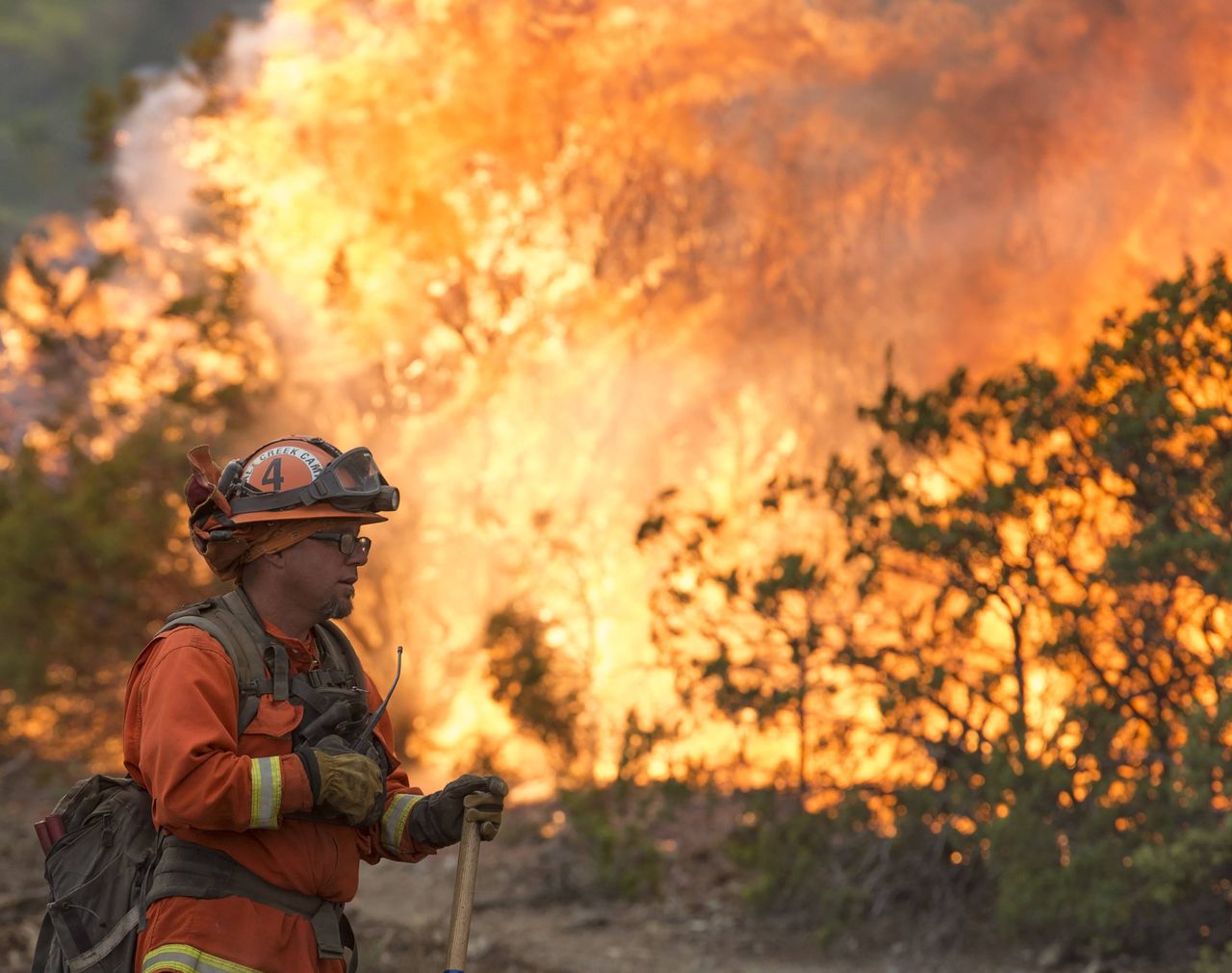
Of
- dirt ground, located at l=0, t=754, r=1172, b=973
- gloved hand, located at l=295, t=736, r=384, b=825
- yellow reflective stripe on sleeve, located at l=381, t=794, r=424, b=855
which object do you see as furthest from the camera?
dirt ground, located at l=0, t=754, r=1172, b=973

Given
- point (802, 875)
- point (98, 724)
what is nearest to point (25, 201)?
point (98, 724)

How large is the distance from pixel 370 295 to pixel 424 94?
166cm

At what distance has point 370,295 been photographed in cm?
1216

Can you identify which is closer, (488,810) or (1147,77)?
(488,810)

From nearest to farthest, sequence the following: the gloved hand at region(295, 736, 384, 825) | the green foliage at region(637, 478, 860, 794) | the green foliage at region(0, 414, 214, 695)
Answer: the gloved hand at region(295, 736, 384, 825)
the green foliage at region(637, 478, 860, 794)
the green foliage at region(0, 414, 214, 695)

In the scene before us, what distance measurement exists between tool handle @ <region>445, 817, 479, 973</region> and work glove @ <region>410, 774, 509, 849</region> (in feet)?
0.06

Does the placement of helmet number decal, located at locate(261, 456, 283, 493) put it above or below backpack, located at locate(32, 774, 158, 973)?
above

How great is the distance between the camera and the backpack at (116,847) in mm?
2922

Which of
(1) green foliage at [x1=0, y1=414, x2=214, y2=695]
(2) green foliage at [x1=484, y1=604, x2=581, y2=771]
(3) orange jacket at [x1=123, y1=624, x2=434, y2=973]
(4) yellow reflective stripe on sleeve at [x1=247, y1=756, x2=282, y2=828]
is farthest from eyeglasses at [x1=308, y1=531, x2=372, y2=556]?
(1) green foliage at [x1=0, y1=414, x2=214, y2=695]

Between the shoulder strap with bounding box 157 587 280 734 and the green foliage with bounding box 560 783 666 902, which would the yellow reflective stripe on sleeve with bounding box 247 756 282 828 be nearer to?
the shoulder strap with bounding box 157 587 280 734

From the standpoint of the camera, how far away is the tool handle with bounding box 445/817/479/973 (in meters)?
3.08

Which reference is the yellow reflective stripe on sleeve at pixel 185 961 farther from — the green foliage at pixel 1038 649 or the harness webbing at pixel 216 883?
the green foliage at pixel 1038 649

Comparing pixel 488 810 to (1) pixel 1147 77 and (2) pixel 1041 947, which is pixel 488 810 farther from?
(1) pixel 1147 77

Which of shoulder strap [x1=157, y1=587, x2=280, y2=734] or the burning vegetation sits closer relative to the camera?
shoulder strap [x1=157, y1=587, x2=280, y2=734]
